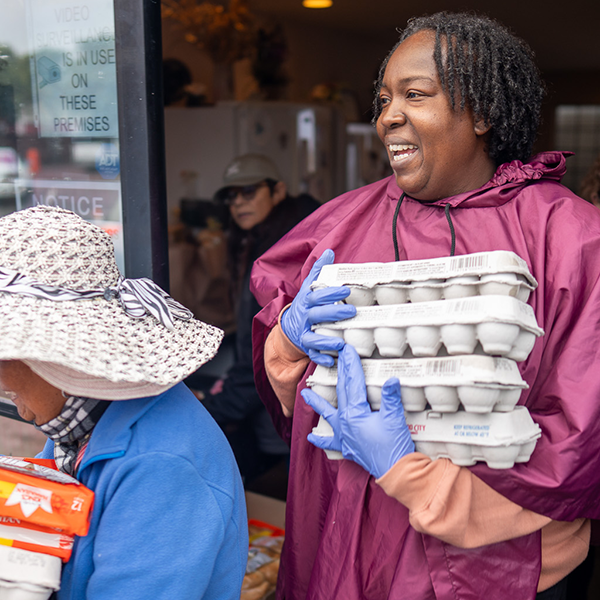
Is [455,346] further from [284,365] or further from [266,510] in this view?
[266,510]

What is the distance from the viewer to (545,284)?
1.24m

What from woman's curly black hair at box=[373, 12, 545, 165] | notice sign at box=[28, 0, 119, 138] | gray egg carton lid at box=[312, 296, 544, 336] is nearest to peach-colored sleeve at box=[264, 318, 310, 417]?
gray egg carton lid at box=[312, 296, 544, 336]

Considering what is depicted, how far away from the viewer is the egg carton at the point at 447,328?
3.43ft

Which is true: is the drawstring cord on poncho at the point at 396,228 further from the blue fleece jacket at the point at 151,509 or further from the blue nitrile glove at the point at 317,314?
the blue fleece jacket at the point at 151,509

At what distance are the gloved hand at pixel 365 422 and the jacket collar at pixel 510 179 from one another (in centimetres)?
44

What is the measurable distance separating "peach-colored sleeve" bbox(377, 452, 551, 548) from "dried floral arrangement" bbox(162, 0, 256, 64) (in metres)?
3.53

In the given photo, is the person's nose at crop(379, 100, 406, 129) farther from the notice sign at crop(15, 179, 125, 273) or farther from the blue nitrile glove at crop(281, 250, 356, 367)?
the notice sign at crop(15, 179, 125, 273)

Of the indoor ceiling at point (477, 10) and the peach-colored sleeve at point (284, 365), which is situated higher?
the indoor ceiling at point (477, 10)

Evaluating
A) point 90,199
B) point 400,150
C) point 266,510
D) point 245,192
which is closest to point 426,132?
point 400,150

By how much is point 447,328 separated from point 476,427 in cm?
19

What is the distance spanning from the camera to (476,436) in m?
1.11

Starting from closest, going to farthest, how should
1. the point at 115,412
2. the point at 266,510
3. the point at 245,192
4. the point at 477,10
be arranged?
the point at 115,412 → the point at 266,510 → the point at 245,192 → the point at 477,10

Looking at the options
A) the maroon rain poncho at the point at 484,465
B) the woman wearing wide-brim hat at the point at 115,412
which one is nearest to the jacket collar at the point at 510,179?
the maroon rain poncho at the point at 484,465

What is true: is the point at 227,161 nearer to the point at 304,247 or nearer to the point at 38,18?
the point at 38,18
